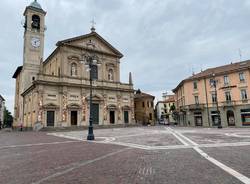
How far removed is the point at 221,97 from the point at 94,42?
27.9 meters

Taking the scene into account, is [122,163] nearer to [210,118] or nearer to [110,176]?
[110,176]

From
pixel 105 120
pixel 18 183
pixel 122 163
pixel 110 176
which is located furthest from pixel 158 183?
pixel 105 120

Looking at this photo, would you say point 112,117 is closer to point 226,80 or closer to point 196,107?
point 196,107

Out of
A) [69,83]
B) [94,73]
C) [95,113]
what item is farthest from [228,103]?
[69,83]

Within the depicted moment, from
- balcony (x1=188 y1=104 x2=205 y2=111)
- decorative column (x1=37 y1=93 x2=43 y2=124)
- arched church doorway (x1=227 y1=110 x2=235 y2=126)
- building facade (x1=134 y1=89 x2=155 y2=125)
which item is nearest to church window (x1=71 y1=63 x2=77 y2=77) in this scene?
decorative column (x1=37 y1=93 x2=43 y2=124)

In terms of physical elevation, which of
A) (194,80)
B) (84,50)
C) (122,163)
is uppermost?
(84,50)

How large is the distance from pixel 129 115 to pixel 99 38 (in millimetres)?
17867

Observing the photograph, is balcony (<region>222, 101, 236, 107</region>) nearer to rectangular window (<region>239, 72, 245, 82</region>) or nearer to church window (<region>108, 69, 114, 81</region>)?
rectangular window (<region>239, 72, 245, 82</region>)

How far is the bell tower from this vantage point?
42.7 metres

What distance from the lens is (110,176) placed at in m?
5.21

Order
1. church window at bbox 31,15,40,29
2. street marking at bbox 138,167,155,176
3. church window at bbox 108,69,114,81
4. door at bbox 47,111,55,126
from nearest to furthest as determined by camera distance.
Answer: street marking at bbox 138,167,155,176 → door at bbox 47,111,55,126 → church window at bbox 108,69,114,81 → church window at bbox 31,15,40,29

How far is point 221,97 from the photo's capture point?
37125 millimetres

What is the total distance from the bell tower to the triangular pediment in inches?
431

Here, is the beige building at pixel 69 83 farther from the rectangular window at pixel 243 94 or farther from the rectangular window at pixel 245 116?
the rectangular window at pixel 243 94
